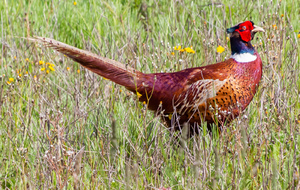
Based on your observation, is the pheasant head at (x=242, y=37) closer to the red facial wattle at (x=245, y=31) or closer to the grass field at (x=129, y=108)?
the red facial wattle at (x=245, y=31)

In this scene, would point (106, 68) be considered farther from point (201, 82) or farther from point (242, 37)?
point (242, 37)

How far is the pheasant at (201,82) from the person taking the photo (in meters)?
2.90

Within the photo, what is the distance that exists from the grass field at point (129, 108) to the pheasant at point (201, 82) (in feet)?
0.36

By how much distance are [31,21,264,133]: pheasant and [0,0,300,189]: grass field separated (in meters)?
0.11


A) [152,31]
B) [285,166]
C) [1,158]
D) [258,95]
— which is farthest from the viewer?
[152,31]

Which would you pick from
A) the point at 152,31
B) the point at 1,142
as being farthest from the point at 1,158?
the point at 152,31

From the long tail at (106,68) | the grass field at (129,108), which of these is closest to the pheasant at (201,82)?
the long tail at (106,68)

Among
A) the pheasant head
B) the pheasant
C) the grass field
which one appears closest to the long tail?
the pheasant

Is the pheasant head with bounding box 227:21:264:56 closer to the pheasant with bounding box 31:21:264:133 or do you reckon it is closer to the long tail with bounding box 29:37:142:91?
the pheasant with bounding box 31:21:264:133

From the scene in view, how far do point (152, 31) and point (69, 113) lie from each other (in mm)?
1745

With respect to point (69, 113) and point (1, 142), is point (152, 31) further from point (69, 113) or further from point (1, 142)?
point (1, 142)

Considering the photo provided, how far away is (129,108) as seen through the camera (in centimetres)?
274

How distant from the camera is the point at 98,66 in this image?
9.80ft

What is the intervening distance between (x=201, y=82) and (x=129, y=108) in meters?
0.56
